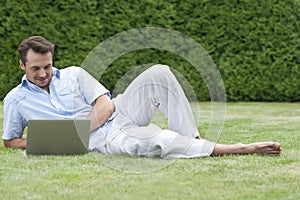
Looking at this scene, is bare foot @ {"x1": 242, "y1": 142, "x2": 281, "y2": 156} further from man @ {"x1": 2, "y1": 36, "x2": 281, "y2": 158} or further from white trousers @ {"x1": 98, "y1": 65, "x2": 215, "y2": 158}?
white trousers @ {"x1": 98, "y1": 65, "x2": 215, "y2": 158}

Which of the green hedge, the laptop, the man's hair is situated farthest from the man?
the green hedge

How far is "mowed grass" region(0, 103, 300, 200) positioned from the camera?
9.40ft

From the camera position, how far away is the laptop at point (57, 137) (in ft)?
12.2

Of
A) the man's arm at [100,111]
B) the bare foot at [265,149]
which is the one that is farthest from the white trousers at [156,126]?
the bare foot at [265,149]

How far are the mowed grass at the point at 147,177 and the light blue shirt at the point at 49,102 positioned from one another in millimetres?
199

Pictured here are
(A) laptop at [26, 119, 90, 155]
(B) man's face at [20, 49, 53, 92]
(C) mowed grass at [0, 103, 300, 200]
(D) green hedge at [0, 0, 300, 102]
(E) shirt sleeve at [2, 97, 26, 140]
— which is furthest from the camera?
(D) green hedge at [0, 0, 300, 102]

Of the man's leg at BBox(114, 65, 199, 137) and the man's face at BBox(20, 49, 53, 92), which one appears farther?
the man's face at BBox(20, 49, 53, 92)

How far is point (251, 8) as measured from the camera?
9070mm

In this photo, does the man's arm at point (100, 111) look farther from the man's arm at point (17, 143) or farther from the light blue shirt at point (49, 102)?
the man's arm at point (17, 143)

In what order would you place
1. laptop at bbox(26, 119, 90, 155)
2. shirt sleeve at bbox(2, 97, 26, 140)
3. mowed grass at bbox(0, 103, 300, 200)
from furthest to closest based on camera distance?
shirt sleeve at bbox(2, 97, 26, 140) < laptop at bbox(26, 119, 90, 155) < mowed grass at bbox(0, 103, 300, 200)

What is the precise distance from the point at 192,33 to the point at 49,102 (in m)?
5.08

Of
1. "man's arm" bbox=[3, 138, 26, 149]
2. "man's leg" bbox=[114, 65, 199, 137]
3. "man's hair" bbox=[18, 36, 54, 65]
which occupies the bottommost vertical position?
"man's arm" bbox=[3, 138, 26, 149]

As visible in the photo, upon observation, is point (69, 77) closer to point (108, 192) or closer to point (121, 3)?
point (108, 192)

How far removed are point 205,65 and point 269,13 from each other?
4.19m
